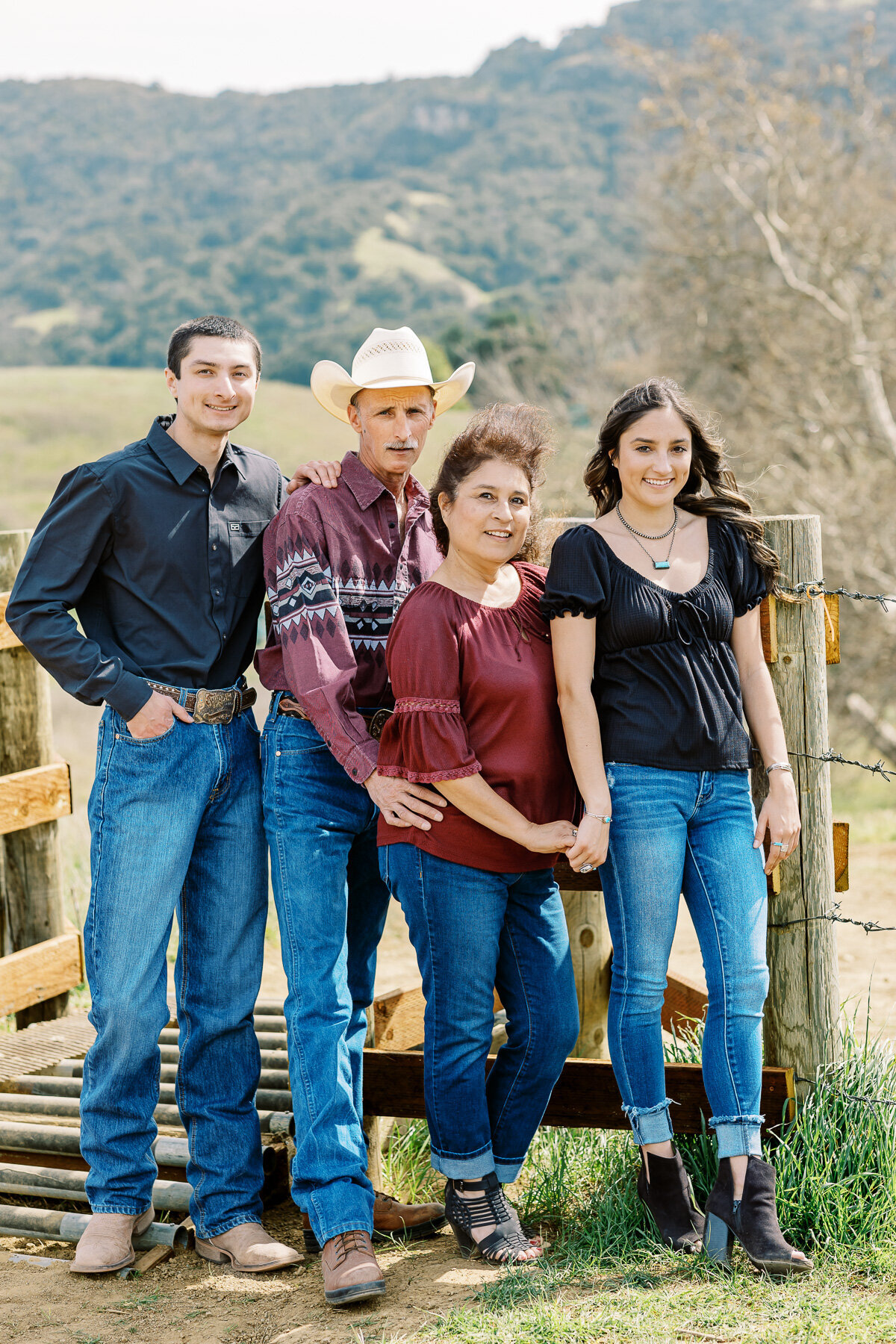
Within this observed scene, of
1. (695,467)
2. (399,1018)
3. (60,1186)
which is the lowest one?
(60,1186)

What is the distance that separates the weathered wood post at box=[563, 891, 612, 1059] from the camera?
4027 mm

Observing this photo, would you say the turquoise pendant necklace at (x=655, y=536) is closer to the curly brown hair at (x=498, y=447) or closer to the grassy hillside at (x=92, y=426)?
the curly brown hair at (x=498, y=447)

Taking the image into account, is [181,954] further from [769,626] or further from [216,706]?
[769,626]

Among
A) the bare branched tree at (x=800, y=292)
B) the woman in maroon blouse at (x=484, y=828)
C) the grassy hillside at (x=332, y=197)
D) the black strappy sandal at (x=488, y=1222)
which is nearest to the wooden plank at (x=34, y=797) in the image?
the woman in maroon blouse at (x=484, y=828)

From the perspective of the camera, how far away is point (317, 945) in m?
3.14

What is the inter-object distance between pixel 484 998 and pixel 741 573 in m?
1.23

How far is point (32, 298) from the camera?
81875 mm

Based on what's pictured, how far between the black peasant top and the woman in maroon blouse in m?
0.14

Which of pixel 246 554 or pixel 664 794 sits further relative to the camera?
pixel 246 554

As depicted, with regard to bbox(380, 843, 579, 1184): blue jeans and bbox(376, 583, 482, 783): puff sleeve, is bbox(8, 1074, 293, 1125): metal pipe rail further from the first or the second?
bbox(376, 583, 482, 783): puff sleeve

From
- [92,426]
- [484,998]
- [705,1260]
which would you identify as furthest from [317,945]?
[92,426]

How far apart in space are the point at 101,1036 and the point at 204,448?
159cm

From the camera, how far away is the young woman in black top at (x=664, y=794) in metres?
2.95

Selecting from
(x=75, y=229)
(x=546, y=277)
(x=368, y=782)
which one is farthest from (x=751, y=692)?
(x=75, y=229)
